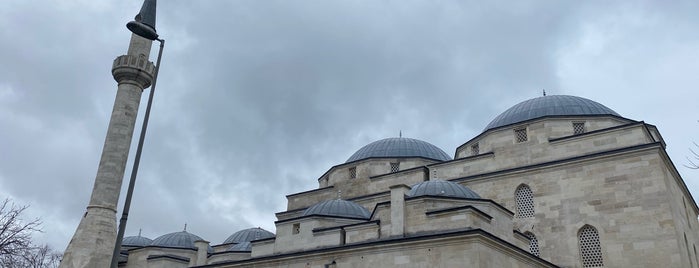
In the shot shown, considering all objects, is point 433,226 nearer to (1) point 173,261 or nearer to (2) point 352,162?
(2) point 352,162

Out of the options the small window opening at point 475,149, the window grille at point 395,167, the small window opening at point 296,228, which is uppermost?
the window grille at point 395,167

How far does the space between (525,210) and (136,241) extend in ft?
64.8

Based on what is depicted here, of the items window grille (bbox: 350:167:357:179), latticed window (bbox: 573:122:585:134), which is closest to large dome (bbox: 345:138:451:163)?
window grille (bbox: 350:167:357:179)

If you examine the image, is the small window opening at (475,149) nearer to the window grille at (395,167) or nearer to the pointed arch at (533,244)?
the window grille at (395,167)

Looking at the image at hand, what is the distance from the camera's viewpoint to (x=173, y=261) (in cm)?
2312

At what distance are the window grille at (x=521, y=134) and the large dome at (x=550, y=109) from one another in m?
0.35

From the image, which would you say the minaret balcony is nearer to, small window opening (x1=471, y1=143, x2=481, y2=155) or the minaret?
the minaret

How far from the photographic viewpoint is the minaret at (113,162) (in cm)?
1396

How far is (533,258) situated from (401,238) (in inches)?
158

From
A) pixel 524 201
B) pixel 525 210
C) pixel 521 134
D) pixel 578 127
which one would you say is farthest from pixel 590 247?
pixel 521 134

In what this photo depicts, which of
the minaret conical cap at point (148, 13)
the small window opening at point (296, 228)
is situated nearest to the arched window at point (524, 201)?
the small window opening at point (296, 228)

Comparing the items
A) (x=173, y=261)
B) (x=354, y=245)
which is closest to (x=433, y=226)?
(x=354, y=245)

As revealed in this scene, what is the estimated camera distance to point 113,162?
15.4 metres

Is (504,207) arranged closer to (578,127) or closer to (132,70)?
(578,127)
